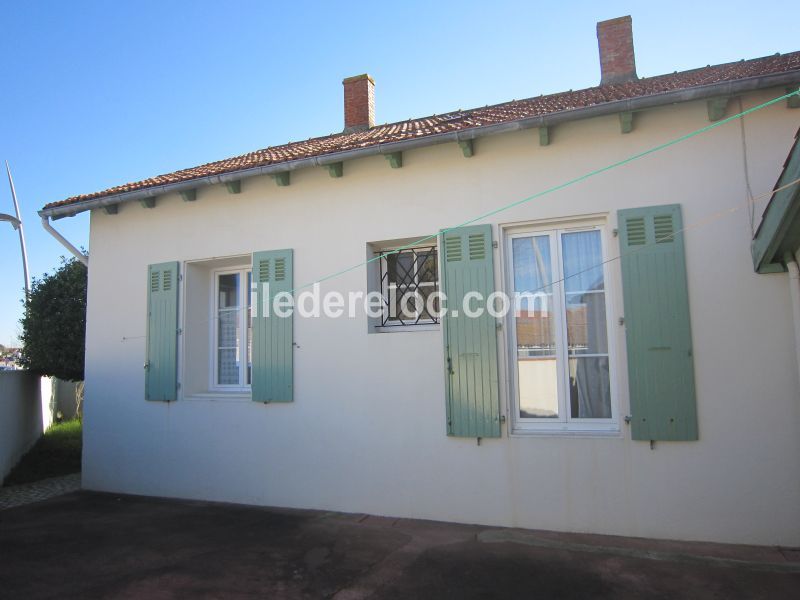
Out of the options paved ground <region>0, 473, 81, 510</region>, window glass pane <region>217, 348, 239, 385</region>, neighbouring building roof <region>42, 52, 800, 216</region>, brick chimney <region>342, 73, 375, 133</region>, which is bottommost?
paved ground <region>0, 473, 81, 510</region>

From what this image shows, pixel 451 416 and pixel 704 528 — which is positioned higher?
pixel 451 416

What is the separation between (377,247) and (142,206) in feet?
10.3

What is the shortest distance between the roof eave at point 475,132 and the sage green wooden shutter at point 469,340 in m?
0.88

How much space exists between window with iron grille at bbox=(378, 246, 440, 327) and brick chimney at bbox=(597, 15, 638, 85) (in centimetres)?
392

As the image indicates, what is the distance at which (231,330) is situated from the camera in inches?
261

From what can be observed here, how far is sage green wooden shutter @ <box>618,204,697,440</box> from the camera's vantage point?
443cm

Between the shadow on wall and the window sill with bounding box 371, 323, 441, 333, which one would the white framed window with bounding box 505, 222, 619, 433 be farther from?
the shadow on wall

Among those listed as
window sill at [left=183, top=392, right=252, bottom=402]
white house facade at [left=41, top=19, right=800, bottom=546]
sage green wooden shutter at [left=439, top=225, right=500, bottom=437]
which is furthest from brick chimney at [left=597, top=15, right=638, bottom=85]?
window sill at [left=183, top=392, right=252, bottom=402]

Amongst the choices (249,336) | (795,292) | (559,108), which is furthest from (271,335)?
(795,292)

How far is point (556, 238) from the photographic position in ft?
16.6

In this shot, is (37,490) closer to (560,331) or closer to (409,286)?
(409,286)

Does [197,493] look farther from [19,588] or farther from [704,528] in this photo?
[704,528]

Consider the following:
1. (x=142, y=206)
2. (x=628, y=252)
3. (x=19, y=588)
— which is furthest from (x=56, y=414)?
(x=628, y=252)

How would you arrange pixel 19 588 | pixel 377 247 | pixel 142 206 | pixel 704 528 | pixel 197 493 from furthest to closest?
1. pixel 142 206
2. pixel 197 493
3. pixel 377 247
4. pixel 704 528
5. pixel 19 588
